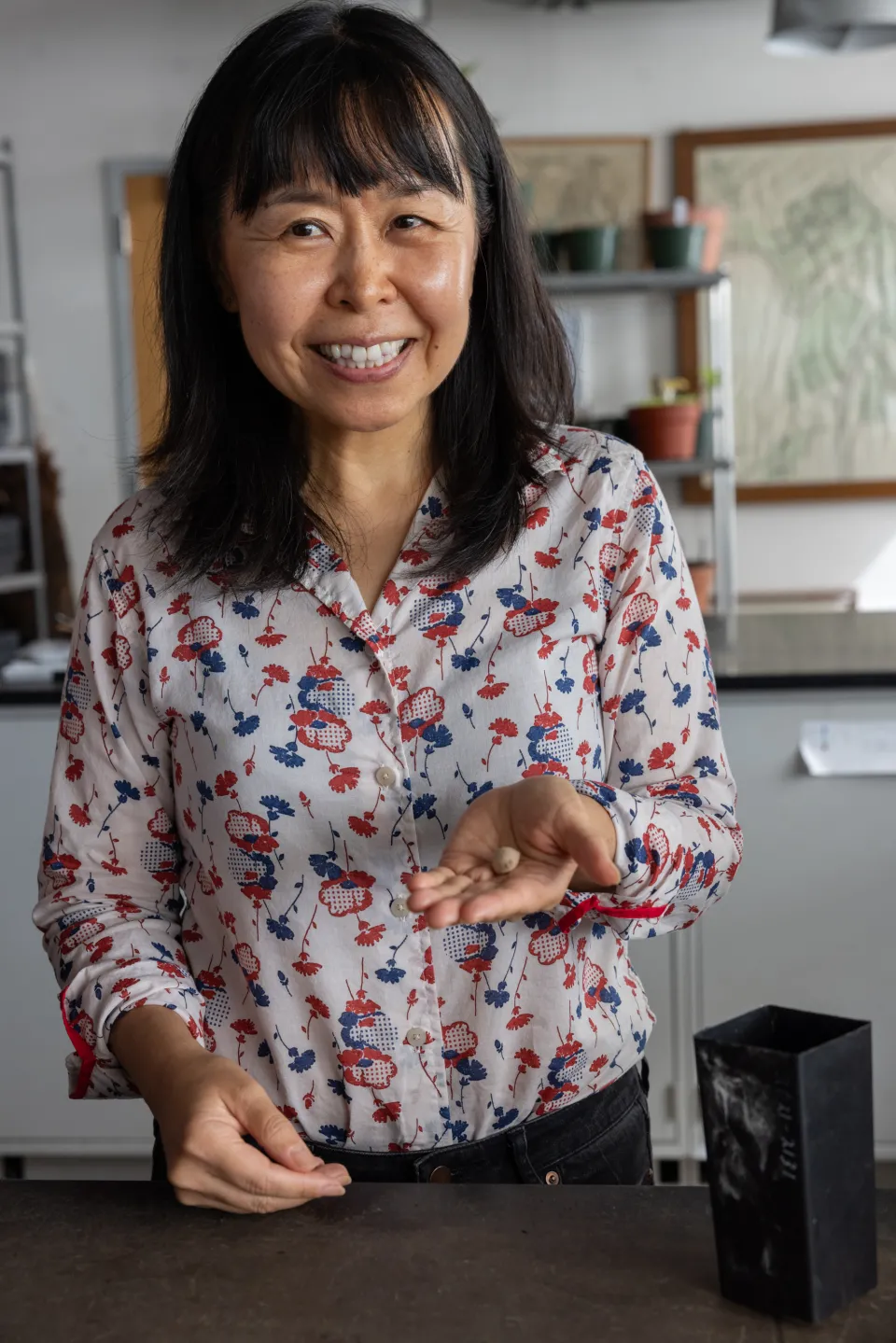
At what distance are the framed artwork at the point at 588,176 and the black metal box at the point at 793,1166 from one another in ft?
15.8

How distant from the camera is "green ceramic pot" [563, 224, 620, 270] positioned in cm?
454

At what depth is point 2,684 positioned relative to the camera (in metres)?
2.78

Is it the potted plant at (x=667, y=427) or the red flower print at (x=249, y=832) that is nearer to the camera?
the red flower print at (x=249, y=832)

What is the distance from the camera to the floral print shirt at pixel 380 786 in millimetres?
1149

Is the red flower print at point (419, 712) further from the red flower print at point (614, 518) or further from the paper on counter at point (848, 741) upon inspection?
the paper on counter at point (848, 741)

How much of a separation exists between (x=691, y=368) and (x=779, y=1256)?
479 cm

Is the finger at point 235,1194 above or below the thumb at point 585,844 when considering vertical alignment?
below

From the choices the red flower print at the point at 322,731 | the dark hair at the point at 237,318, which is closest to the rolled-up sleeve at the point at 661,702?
the dark hair at the point at 237,318

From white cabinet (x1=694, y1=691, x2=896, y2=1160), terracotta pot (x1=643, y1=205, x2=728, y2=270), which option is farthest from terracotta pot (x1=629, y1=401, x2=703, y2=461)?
white cabinet (x1=694, y1=691, x2=896, y2=1160)

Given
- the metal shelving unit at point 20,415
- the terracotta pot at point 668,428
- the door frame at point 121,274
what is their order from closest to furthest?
1. the terracotta pot at point 668,428
2. the metal shelving unit at point 20,415
3. the door frame at point 121,274

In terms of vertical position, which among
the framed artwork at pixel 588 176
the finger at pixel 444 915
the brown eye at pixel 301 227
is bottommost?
the finger at pixel 444 915

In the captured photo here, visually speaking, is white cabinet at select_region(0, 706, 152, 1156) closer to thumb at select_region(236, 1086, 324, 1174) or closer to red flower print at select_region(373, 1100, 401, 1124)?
red flower print at select_region(373, 1100, 401, 1124)

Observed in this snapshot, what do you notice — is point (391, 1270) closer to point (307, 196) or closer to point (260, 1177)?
point (260, 1177)

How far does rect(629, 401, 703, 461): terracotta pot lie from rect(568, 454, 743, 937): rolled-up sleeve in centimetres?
329
